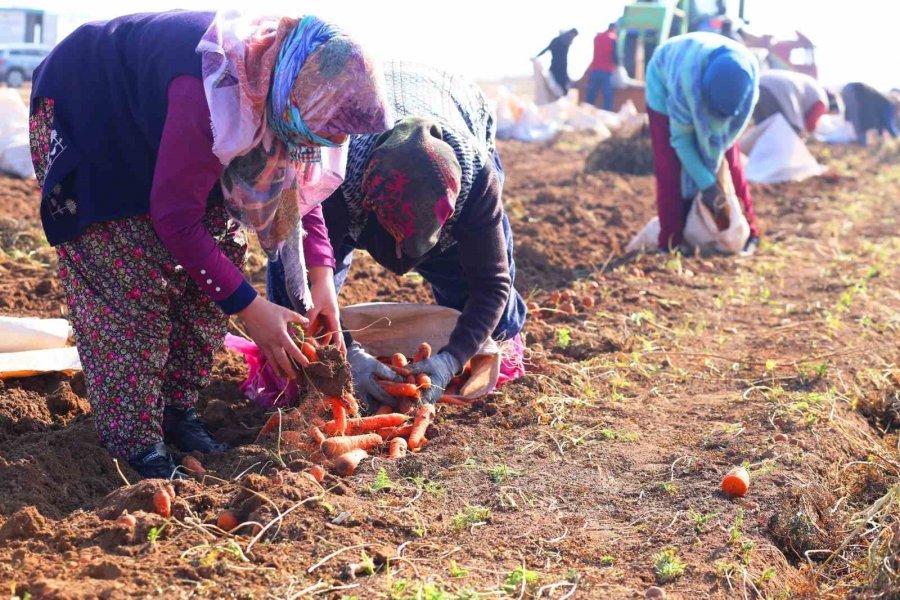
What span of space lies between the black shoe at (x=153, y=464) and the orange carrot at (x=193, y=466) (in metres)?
0.03

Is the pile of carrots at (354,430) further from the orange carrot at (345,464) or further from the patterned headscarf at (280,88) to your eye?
the patterned headscarf at (280,88)

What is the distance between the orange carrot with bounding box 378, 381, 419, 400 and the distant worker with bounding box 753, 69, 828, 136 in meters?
8.74

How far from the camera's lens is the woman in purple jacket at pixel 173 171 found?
2.52 metres

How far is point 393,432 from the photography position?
326cm

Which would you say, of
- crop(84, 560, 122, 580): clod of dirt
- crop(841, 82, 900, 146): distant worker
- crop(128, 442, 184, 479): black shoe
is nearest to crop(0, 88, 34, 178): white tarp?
crop(128, 442, 184, 479): black shoe

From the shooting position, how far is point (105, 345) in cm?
283

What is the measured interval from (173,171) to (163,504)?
0.84m

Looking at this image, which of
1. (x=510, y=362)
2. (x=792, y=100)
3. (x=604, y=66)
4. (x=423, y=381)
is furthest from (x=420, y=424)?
(x=604, y=66)

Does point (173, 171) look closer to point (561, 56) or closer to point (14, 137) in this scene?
point (14, 137)

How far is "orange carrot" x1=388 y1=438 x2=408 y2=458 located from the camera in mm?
3106

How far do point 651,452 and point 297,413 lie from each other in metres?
1.18

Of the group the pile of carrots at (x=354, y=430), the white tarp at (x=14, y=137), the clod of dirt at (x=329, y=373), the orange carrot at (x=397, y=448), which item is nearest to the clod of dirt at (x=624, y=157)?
the white tarp at (x=14, y=137)

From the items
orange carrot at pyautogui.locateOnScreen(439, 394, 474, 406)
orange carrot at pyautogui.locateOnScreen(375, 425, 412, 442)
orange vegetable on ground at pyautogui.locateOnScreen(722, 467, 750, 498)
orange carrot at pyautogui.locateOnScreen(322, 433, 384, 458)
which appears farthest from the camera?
orange carrot at pyautogui.locateOnScreen(439, 394, 474, 406)

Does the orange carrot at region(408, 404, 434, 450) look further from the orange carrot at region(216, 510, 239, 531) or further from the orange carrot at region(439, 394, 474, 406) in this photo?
the orange carrot at region(216, 510, 239, 531)
